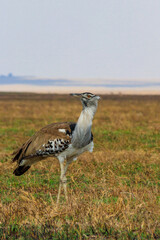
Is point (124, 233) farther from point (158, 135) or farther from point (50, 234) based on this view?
point (158, 135)

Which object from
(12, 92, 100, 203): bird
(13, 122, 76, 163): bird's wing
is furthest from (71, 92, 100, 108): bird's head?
(13, 122, 76, 163): bird's wing

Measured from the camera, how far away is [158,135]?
1470 cm

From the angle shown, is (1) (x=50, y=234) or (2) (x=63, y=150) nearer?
(1) (x=50, y=234)

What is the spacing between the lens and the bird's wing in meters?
6.03

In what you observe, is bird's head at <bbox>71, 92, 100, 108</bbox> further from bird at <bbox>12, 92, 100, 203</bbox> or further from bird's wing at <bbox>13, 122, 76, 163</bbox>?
bird's wing at <bbox>13, 122, 76, 163</bbox>

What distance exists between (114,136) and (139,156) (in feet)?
13.8

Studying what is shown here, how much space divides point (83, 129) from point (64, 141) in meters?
0.42

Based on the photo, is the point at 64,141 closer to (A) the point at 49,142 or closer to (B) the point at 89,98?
(A) the point at 49,142

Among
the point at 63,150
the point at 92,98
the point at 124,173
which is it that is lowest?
the point at 124,173

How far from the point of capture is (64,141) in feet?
19.6

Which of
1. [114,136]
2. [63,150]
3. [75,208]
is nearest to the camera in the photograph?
[75,208]

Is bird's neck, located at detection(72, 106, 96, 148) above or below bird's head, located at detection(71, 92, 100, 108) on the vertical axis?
below

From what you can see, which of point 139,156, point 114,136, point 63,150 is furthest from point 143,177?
point 114,136

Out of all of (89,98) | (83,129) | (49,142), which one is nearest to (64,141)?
(49,142)
